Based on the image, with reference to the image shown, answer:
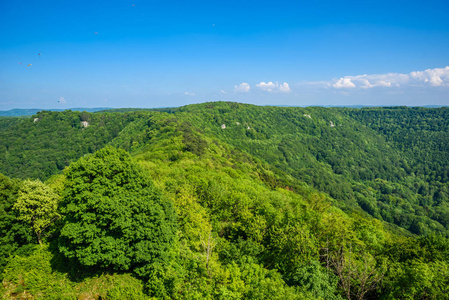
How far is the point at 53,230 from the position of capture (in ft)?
93.3

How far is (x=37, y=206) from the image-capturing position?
2709 cm

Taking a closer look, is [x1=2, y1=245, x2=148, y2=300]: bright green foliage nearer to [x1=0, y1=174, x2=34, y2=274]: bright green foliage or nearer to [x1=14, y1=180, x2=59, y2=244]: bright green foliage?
[x1=0, y1=174, x2=34, y2=274]: bright green foliage

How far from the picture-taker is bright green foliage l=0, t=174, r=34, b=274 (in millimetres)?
24469

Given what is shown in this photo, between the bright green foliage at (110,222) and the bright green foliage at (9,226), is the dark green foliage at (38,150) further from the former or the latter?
the bright green foliage at (110,222)

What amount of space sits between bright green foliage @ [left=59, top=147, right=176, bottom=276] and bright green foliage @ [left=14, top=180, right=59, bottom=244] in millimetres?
3244

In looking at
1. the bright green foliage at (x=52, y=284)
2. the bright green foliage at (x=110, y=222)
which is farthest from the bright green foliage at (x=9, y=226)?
the bright green foliage at (x=110, y=222)

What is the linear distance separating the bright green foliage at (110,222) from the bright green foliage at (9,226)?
16.6ft

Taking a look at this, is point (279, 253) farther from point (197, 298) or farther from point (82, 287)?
point (82, 287)

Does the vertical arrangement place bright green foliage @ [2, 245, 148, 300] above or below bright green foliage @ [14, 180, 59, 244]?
below

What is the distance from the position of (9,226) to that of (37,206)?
2.97 metres

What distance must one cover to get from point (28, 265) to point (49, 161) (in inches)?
6825

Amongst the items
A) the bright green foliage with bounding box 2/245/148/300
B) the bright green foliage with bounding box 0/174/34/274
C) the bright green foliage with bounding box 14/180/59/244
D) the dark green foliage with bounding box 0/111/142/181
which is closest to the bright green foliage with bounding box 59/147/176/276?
the bright green foliage with bounding box 2/245/148/300

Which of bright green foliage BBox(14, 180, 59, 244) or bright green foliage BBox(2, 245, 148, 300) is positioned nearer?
bright green foliage BBox(2, 245, 148, 300)

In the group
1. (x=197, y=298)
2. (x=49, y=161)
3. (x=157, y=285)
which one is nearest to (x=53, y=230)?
(x=157, y=285)
